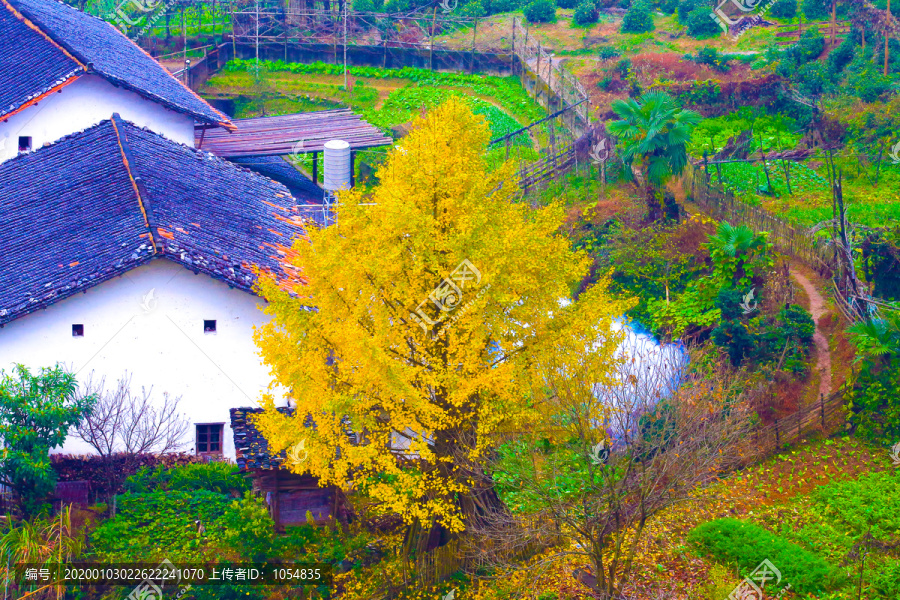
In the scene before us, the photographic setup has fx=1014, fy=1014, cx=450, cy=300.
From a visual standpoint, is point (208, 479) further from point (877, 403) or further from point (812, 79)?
point (812, 79)

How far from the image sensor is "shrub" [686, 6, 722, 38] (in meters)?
51.2

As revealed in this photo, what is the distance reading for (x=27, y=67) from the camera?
34.2 meters

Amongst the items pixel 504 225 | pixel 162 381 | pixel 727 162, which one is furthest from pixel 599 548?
pixel 727 162

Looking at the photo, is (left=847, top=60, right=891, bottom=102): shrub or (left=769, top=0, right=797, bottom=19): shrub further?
(left=769, top=0, right=797, bottom=19): shrub

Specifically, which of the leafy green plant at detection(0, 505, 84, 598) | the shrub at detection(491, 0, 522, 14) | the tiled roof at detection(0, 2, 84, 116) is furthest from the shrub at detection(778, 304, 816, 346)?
the shrub at detection(491, 0, 522, 14)

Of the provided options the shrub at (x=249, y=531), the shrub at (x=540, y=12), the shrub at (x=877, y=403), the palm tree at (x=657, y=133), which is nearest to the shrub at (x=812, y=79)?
the palm tree at (x=657, y=133)

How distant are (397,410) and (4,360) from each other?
34.9 feet

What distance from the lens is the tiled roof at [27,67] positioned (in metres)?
32.3

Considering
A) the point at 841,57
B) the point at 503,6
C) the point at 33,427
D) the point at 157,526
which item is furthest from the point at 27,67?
the point at 841,57

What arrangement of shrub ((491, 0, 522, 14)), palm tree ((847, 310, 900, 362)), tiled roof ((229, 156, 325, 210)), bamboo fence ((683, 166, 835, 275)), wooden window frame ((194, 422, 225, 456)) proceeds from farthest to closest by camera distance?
shrub ((491, 0, 522, 14))
tiled roof ((229, 156, 325, 210))
bamboo fence ((683, 166, 835, 275))
wooden window frame ((194, 422, 225, 456))
palm tree ((847, 310, 900, 362))

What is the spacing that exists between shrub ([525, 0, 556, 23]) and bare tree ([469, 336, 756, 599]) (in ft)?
127

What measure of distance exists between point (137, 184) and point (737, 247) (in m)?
16.5

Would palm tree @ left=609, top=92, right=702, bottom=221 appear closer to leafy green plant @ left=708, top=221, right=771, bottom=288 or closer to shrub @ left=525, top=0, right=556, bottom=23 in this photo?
leafy green plant @ left=708, top=221, right=771, bottom=288

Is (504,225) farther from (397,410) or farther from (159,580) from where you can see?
(159,580)
